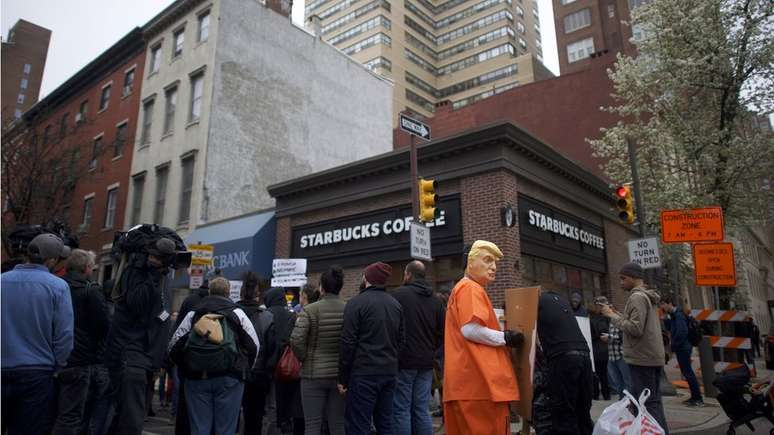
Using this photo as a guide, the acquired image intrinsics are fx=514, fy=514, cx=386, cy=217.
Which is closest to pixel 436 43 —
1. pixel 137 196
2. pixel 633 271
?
pixel 137 196

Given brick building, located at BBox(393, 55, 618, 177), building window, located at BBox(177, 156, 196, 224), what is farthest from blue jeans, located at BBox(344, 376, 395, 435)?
brick building, located at BBox(393, 55, 618, 177)

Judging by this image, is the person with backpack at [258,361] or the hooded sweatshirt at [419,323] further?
the person with backpack at [258,361]

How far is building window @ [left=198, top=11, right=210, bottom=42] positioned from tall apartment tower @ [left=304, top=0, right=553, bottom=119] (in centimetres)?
4170

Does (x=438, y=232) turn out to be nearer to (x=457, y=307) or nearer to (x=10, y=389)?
(x=457, y=307)

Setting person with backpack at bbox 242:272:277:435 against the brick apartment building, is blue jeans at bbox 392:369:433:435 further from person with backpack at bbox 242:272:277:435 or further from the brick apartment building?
the brick apartment building

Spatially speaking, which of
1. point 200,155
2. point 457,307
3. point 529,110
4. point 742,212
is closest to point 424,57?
point 529,110

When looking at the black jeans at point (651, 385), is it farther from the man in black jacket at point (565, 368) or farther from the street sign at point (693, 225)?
the street sign at point (693, 225)

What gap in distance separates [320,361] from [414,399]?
1.39m

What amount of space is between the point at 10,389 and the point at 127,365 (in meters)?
0.92

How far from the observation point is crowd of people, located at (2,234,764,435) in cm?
409

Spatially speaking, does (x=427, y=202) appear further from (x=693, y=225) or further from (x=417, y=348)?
(x=693, y=225)

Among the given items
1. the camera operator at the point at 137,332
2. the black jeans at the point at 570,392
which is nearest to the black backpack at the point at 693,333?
the black jeans at the point at 570,392

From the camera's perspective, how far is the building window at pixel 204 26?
23.1 metres

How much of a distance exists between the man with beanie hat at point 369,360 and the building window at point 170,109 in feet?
70.3
